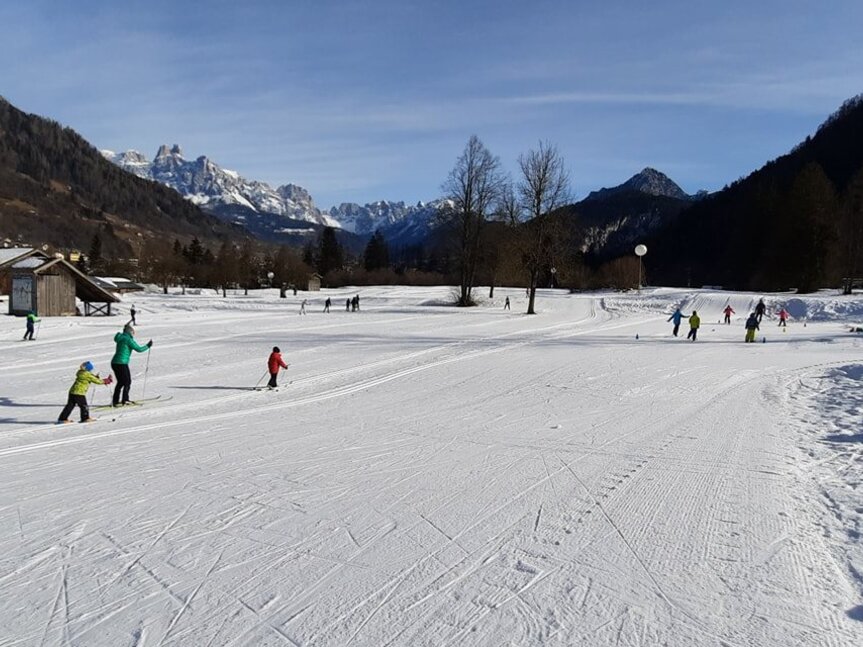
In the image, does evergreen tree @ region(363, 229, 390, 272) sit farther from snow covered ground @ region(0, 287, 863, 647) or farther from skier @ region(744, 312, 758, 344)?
snow covered ground @ region(0, 287, 863, 647)

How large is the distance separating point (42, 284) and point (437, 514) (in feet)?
130

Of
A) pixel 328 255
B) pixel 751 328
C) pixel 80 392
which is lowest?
pixel 80 392

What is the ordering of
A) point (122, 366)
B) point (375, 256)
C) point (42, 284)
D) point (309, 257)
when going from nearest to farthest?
1. point (122, 366)
2. point (42, 284)
3. point (309, 257)
4. point (375, 256)

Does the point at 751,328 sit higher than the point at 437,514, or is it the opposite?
the point at 751,328

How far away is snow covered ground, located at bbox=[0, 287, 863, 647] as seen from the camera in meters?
4.19

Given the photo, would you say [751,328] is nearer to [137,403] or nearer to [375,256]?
[137,403]

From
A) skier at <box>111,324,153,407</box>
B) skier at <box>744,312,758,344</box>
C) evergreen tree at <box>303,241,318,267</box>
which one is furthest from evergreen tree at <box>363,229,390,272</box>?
skier at <box>111,324,153,407</box>

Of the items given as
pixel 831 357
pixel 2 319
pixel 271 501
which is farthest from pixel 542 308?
pixel 271 501

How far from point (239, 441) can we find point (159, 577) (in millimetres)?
4629

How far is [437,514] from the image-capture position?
6180 mm

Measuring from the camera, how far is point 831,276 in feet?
189

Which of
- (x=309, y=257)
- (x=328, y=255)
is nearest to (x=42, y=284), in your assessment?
(x=309, y=257)

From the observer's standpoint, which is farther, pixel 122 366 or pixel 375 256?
pixel 375 256

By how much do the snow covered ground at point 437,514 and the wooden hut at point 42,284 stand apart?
25.7 m
